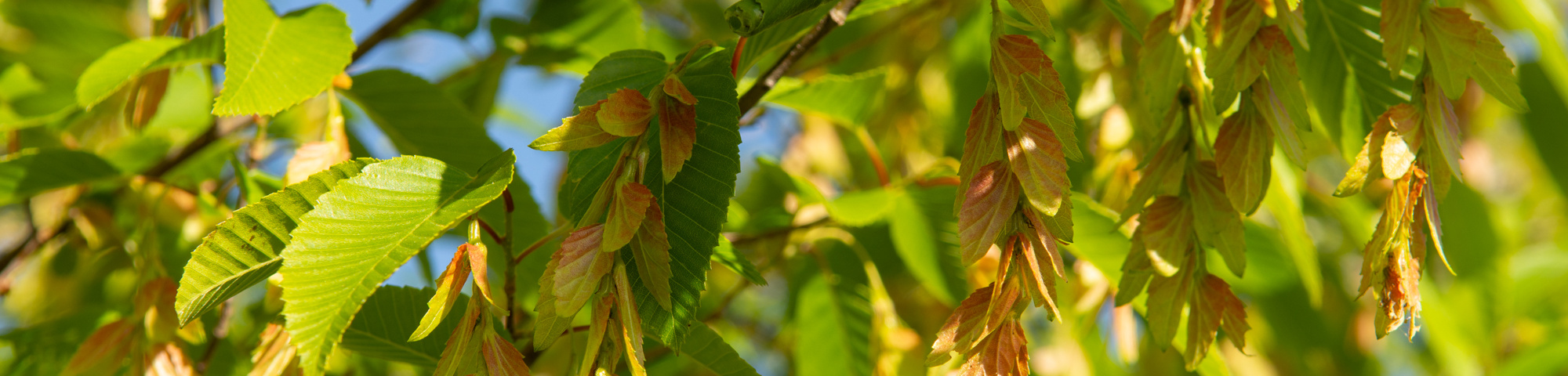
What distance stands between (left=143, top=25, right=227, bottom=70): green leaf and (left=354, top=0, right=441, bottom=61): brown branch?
0.25 m

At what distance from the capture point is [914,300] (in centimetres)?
169

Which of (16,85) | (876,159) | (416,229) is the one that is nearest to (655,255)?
(416,229)

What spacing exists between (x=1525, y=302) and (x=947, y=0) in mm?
1181

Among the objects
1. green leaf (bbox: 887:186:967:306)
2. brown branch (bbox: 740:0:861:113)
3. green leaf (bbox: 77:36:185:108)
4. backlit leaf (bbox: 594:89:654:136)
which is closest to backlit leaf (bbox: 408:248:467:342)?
backlit leaf (bbox: 594:89:654:136)

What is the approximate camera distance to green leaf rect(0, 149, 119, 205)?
2.76 feet

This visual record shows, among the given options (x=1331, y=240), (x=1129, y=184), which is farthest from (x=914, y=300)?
(x=1331, y=240)

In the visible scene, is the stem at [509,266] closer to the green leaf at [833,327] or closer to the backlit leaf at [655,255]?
the backlit leaf at [655,255]

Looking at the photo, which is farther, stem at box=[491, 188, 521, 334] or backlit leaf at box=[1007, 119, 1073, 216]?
stem at box=[491, 188, 521, 334]

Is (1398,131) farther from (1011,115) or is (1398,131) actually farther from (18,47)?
(18,47)

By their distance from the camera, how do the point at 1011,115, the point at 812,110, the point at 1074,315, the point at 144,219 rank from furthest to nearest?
the point at 1074,315 < the point at 812,110 < the point at 144,219 < the point at 1011,115

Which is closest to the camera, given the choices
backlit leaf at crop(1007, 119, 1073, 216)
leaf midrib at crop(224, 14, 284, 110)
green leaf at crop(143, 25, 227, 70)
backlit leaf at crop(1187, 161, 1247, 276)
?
backlit leaf at crop(1007, 119, 1073, 216)

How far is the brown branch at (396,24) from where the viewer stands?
1.01 meters

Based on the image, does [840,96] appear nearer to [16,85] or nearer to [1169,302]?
[1169,302]

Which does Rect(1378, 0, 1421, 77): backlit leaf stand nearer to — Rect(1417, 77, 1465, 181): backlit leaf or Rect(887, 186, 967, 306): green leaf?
Rect(1417, 77, 1465, 181): backlit leaf
